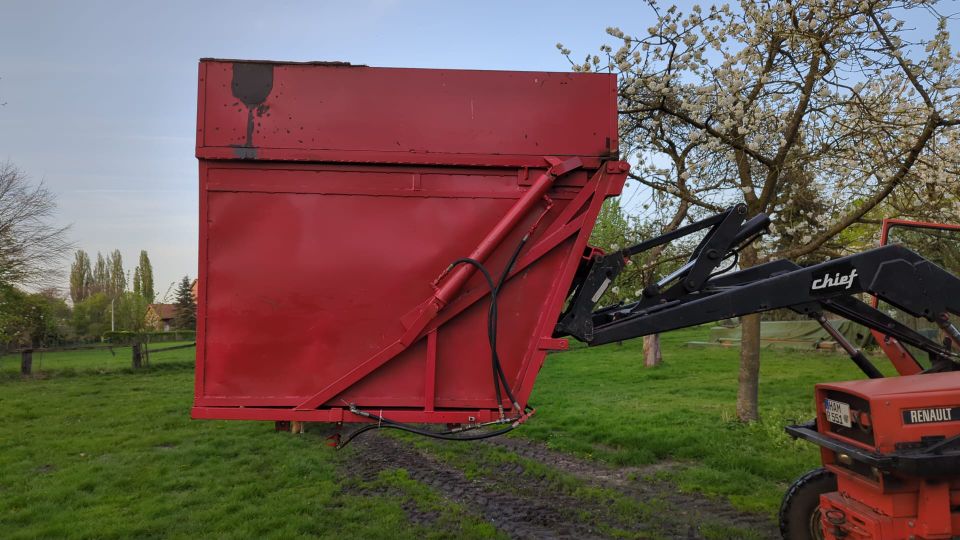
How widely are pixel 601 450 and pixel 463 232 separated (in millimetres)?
5584

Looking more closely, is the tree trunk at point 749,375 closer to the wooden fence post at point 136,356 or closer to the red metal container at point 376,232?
the red metal container at point 376,232

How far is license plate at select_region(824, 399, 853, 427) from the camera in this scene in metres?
4.12

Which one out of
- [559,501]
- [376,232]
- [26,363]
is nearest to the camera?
[376,232]

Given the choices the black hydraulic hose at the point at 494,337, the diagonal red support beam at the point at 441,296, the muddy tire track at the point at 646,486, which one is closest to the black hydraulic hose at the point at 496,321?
the black hydraulic hose at the point at 494,337

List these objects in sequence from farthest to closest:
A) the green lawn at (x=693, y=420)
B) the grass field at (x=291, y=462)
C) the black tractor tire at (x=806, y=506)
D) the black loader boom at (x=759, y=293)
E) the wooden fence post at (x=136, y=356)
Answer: the wooden fence post at (x=136, y=356)
the green lawn at (x=693, y=420)
the grass field at (x=291, y=462)
the black tractor tire at (x=806, y=506)
the black loader boom at (x=759, y=293)

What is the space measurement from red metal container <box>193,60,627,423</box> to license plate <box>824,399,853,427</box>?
2.02m

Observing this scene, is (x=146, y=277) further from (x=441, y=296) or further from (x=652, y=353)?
(x=441, y=296)

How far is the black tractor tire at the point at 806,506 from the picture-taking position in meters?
4.47

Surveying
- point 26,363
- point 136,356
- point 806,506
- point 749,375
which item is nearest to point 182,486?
point 806,506

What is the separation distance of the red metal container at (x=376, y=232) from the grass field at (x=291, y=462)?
92.9 inches

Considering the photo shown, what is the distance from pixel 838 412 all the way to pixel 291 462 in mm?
6544

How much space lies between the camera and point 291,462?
8141 millimetres

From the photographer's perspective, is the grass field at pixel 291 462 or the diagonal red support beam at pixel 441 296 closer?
the diagonal red support beam at pixel 441 296

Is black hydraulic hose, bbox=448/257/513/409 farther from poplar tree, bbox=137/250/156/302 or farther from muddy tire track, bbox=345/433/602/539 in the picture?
poplar tree, bbox=137/250/156/302
